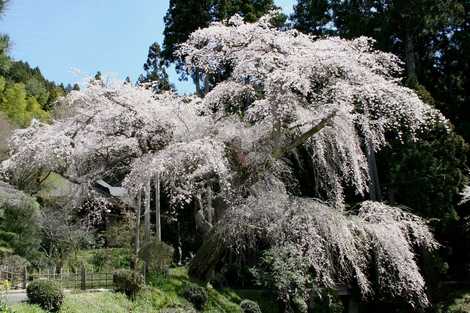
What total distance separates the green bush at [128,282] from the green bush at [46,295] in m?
2.36

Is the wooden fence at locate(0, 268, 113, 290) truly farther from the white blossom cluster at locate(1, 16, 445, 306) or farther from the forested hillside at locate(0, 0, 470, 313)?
the white blossom cluster at locate(1, 16, 445, 306)

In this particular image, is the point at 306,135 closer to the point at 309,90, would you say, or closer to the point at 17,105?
the point at 309,90

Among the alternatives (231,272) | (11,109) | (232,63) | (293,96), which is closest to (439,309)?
(231,272)

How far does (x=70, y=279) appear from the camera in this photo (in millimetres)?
12414

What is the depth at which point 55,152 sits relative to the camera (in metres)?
11.2

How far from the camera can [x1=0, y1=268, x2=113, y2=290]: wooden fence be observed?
39.7 ft

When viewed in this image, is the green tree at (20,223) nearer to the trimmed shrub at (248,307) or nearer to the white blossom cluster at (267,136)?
the white blossom cluster at (267,136)

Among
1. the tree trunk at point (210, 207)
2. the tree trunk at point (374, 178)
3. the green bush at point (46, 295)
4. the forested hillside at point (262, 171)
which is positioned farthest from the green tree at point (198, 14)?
the green bush at point (46, 295)

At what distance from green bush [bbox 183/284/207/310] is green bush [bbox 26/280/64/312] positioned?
3.66 m

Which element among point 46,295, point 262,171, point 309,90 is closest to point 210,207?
point 262,171

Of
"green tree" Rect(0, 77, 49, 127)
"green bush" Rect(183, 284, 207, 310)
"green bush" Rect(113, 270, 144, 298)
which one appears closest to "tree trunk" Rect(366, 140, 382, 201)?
"green bush" Rect(183, 284, 207, 310)

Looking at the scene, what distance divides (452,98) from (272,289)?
10840 millimetres

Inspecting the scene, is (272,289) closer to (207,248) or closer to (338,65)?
(207,248)

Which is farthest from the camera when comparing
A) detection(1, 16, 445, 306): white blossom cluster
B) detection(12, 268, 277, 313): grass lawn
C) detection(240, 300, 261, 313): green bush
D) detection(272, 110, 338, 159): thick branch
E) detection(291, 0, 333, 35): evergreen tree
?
detection(291, 0, 333, 35): evergreen tree
